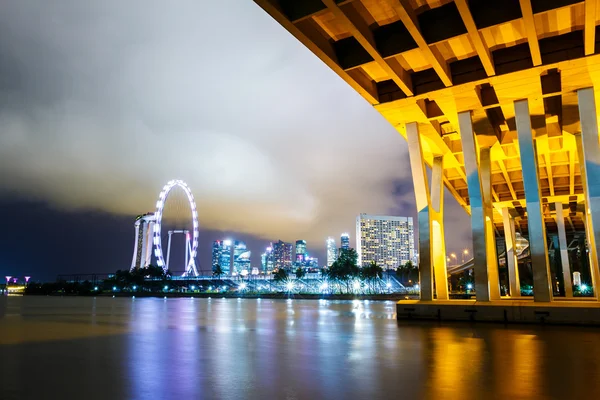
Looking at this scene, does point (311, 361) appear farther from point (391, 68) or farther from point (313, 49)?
point (391, 68)

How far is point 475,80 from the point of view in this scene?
64.7 ft

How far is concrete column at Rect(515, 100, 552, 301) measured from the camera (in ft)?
64.3

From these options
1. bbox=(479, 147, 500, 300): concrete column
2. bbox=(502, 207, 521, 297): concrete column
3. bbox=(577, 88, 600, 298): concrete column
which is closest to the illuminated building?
bbox=(502, 207, 521, 297): concrete column

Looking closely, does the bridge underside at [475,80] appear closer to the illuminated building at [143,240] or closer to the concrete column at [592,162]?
the concrete column at [592,162]

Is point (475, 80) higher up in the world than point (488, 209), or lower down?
higher up

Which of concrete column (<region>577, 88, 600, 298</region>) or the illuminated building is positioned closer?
concrete column (<region>577, 88, 600, 298</region>)

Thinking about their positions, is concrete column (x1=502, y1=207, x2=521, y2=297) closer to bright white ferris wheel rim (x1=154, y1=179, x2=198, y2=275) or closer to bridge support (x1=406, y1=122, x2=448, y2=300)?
bridge support (x1=406, y1=122, x2=448, y2=300)

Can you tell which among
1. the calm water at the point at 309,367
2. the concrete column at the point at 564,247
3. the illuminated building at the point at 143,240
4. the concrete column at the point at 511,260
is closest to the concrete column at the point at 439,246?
the calm water at the point at 309,367

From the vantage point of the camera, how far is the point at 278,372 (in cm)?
845

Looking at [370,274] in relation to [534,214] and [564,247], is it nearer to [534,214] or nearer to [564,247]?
[564,247]

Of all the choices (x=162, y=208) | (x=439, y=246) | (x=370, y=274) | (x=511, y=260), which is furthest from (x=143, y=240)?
(x=439, y=246)

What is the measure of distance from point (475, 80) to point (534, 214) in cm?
669

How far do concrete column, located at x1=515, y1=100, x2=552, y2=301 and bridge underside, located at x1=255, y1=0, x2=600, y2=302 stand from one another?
0.15 ft

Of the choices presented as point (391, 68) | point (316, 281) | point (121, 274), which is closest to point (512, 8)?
point (391, 68)
